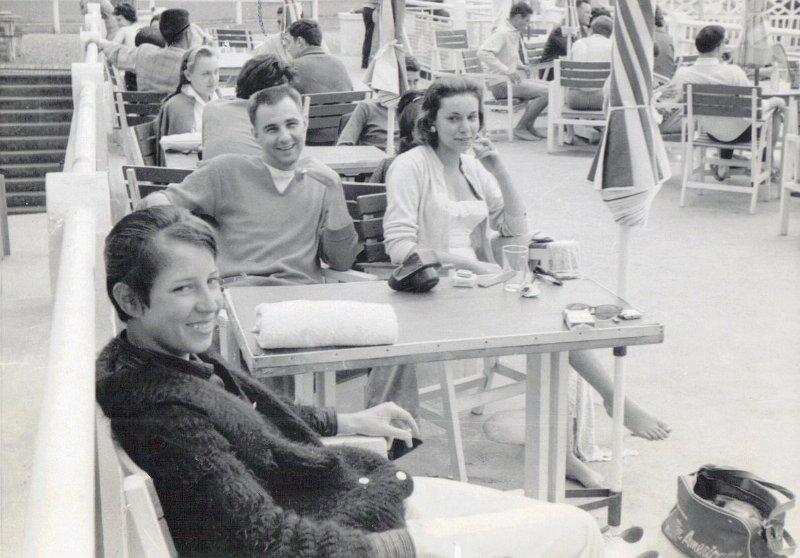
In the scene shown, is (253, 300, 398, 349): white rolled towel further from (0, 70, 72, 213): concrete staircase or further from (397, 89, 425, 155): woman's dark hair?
(0, 70, 72, 213): concrete staircase

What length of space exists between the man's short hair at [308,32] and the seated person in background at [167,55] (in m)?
0.86

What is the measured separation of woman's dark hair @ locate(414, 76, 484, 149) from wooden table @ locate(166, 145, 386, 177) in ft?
4.62

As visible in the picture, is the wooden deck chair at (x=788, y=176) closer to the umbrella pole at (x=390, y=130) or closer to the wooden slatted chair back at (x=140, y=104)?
the umbrella pole at (x=390, y=130)

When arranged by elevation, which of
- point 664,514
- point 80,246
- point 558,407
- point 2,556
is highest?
point 80,246

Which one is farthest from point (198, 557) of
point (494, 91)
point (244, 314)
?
point (494, 91)

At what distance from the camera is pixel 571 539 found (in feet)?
7.56

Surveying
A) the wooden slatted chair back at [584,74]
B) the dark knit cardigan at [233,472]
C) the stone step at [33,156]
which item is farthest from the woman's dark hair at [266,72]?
the stone step at [33,156]

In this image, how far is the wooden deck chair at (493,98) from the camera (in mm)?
11445

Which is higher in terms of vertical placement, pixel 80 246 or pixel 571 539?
pixel 80 246

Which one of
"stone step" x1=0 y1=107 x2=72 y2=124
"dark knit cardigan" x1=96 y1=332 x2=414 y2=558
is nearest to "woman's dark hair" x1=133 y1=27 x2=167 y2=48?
"stone step" x1=0 y1=107 x2=72 y2=124

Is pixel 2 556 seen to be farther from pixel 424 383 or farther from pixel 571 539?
pixel 571 539

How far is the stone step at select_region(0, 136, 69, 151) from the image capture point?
50.2ft

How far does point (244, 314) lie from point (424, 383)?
159 cm

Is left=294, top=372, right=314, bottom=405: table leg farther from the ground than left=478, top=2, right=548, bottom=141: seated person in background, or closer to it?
closer to it
